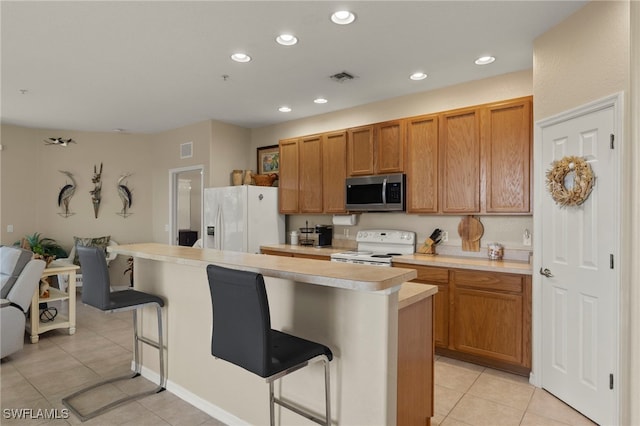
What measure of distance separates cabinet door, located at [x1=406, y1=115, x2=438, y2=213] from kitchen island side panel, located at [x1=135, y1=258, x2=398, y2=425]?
233cm

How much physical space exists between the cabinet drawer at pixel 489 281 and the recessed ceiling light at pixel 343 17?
2.32 meters

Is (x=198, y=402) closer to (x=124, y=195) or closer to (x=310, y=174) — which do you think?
(x=310, y=174)

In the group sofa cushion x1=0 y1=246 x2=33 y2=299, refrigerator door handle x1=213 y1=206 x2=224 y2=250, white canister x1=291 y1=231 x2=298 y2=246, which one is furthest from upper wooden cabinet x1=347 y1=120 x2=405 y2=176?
sofa cushion x1=0 y1=246 x2=33 y2=299

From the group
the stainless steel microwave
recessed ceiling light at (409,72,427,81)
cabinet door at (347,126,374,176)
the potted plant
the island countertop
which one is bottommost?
the potted plant

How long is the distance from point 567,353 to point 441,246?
1624mm

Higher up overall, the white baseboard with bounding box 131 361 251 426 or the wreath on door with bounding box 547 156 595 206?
the wreath on door with bounding box 547 156 595 206

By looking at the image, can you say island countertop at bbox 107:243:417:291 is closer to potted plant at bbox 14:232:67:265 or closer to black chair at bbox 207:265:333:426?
black chair at bbox 207:265:333:426

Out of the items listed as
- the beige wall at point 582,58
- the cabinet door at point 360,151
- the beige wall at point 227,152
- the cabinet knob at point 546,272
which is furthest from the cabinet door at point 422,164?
the beige wall at point 227,152

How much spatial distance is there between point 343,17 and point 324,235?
9.65 ft

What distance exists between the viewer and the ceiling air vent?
362cm

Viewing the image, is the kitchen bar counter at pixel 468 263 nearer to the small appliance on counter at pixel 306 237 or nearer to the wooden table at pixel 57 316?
the small appliance on counter at pixel 306 237

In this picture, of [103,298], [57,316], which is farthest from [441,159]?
[57,316]

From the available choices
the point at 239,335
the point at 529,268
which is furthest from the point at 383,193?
the point at 239,335

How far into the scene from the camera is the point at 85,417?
2449mm
